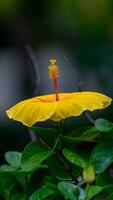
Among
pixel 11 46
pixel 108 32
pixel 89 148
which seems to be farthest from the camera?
pixel 11 46

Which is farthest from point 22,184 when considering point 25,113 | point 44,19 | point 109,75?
point 109,75

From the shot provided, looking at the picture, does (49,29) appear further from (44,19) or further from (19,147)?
(19,147)

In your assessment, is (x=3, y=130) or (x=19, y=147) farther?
(x=3, y=130)

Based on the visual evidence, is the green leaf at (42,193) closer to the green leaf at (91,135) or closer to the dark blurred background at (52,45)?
the green leaf at (91,135)

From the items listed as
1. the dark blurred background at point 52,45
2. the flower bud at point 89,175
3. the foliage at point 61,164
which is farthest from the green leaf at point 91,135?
the dark blurred background at point 52,45

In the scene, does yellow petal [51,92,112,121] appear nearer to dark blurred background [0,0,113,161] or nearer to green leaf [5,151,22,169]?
green leaf [5,151,22,169]

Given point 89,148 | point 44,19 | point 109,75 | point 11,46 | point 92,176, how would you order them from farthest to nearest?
point 11,46 < point 109,75 < point 44,19 < point 89,148 < point 92,176

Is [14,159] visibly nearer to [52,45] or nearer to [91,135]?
[91,135]
